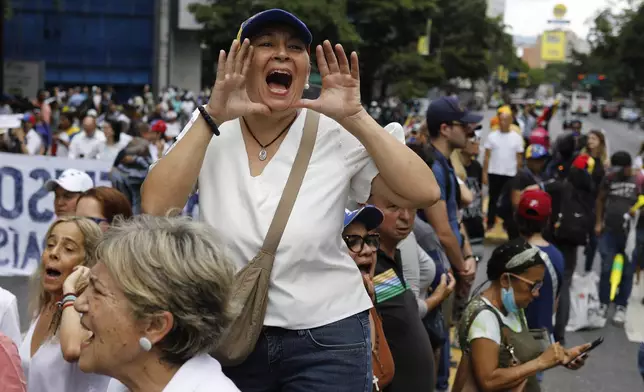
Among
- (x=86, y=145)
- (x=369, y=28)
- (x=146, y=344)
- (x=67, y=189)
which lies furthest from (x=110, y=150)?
(x=369, y=28)

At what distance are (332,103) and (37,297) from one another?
195 centimetres

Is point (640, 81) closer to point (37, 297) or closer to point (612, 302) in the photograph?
point (612, 302)

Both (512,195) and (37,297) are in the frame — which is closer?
(37,297)

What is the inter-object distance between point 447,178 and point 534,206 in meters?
1.00

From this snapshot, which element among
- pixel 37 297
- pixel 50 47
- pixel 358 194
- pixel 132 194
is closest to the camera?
pixel 358 194

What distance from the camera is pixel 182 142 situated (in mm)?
3139

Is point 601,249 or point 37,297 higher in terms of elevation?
point 37,297

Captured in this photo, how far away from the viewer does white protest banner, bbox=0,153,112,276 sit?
437 inches

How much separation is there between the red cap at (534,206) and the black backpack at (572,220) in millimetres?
2330

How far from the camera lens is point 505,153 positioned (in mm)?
15953

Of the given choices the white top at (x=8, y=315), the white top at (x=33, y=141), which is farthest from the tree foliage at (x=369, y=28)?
the white top at (x=8, y=315)

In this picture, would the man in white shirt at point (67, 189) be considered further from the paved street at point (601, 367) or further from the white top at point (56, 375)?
the white top at point (56, 375)

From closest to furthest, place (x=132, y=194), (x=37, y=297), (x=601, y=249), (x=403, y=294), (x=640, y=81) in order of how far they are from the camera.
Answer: (x=37, y=297), (x=403, y=294), (x=132, y=194), (x=601, y=249), (x=640, y=81)

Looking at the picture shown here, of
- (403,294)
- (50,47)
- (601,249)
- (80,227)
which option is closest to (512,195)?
(601,249)
